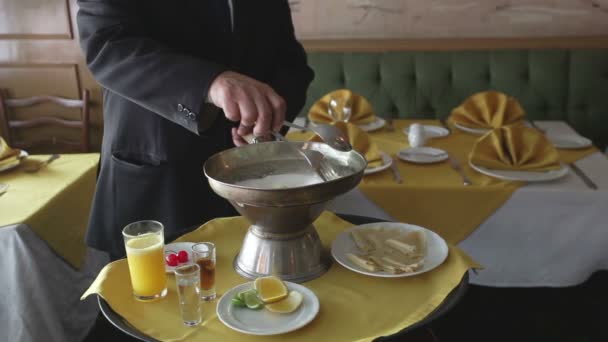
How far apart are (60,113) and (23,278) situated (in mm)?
1840

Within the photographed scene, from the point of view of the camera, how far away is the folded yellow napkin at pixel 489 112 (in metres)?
2.10

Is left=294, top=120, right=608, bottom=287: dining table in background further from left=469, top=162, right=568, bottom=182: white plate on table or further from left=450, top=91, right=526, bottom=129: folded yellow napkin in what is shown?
left=450, top=91, right=526, bottom=129: folded yellow napkin

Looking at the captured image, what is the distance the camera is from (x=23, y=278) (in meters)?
1.54

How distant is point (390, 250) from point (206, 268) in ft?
1.05

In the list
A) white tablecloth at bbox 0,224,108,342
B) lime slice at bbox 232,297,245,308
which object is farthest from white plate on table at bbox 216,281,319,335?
white tablecloth at bbox 0,224,108,342

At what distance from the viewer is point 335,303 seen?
88 centimetres

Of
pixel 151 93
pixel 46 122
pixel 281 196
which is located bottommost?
pixel 46 122

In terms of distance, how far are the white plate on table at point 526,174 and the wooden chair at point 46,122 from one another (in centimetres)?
210

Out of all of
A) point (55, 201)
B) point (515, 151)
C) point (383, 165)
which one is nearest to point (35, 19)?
point (55, 201)

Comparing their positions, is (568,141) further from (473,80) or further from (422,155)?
(473,80)

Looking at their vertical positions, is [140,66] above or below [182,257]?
above

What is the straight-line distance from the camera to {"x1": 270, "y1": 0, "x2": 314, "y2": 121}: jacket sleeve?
4.50ft

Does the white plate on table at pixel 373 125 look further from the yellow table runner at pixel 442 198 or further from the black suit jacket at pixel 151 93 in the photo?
the black suit jacket at pixel 151 93

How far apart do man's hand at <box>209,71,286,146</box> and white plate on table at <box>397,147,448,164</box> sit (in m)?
0.82
